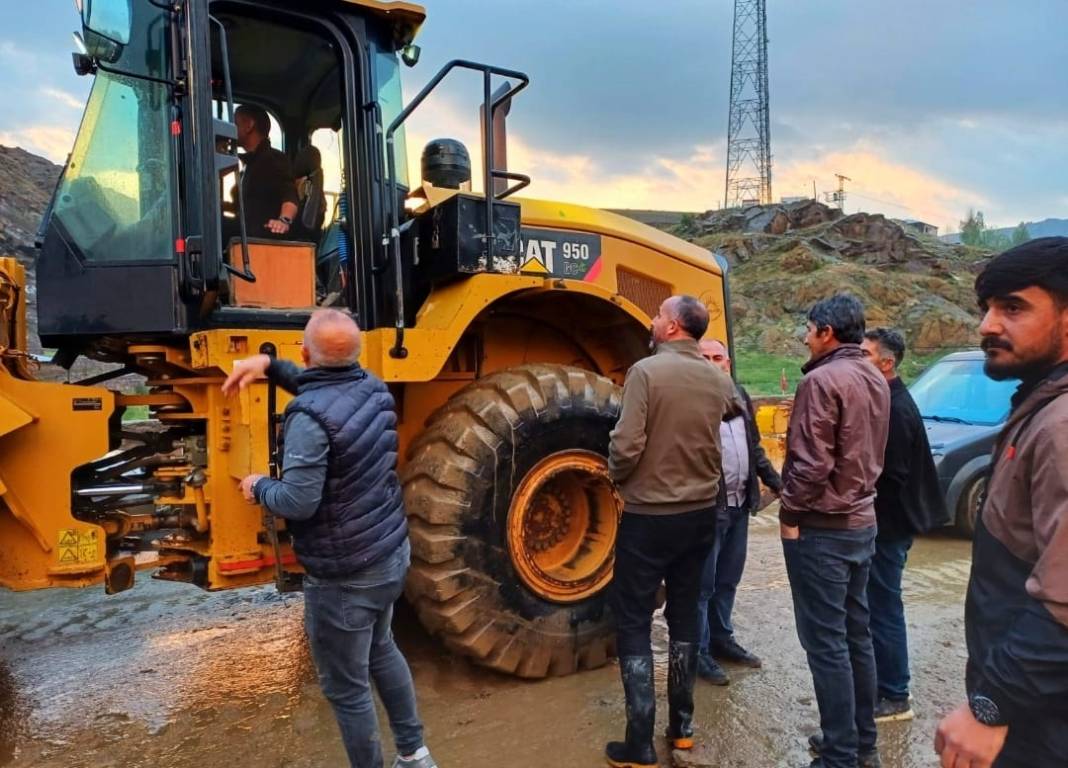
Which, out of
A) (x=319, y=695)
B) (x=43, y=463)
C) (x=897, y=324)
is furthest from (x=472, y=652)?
(x=897, y=324)

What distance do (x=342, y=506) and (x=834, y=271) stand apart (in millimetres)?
25998

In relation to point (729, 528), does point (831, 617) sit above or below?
below

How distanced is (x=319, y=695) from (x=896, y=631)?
2.61 meters

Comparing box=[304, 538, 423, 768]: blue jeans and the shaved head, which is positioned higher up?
the shaved head

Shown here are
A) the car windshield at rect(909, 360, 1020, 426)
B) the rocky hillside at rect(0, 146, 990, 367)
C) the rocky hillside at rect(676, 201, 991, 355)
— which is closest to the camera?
the car windshield at rect(909, 360, 1020, 426)

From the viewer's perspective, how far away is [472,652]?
3303 millimetres

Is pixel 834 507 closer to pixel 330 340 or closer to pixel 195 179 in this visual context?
pixel 330 340

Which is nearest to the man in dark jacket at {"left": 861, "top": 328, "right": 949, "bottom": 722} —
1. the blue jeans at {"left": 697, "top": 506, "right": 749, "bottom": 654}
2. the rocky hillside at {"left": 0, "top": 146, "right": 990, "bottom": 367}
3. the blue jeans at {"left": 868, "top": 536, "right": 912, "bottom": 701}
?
the blue jeans at {"left": 868, "top": 536, "right": 912, "bottom": 701}

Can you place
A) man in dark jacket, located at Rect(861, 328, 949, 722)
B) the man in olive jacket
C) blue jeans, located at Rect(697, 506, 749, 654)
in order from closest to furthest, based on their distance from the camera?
the man in olive jacket → man in dark jacket, located at Rect(861, 328, 949, 722) → blue jeans, located at Rect(697, 506, 749, 654)

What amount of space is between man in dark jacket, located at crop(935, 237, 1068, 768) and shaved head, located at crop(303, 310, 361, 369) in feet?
5.67

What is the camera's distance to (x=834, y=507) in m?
2.65

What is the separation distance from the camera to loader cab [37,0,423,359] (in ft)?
9.96

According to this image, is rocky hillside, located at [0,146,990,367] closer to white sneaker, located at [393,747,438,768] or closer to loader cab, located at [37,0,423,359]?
loader cab, located at [37,0,423,359]

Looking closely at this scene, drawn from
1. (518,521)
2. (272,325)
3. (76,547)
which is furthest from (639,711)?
(76,547)
